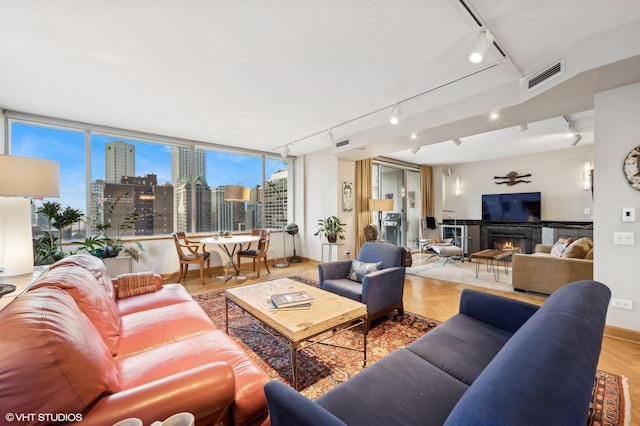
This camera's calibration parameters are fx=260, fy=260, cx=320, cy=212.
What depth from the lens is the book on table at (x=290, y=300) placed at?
1977mm

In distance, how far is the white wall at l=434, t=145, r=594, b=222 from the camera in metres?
5.80

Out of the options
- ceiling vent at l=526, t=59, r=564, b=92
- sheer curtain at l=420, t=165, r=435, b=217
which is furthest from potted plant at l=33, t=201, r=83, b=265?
sheer curtain at l=420, t=165, r=435, b=217

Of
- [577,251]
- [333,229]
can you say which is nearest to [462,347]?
[577,251]

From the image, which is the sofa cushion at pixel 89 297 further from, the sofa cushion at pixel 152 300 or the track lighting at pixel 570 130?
the track lighting at pixel 570 130

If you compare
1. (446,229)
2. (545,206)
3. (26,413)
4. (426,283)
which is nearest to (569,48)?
(426,283)

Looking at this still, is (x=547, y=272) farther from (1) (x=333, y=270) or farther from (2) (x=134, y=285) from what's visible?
(2) (x=134, y=285)

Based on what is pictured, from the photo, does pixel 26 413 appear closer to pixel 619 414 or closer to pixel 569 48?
pixel 619 414

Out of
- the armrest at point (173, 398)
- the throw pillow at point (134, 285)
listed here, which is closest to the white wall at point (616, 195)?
the armrest at point (173, 398)

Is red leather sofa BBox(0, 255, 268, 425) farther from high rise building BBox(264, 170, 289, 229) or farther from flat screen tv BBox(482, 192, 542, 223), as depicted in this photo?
flat screen tv BBox(482, 192, 542, 223)

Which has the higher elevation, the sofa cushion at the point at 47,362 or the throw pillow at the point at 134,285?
the sofa cushion at the point at 47,362

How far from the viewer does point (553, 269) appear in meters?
3.67

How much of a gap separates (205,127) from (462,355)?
4.57m

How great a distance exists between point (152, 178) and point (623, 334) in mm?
6695

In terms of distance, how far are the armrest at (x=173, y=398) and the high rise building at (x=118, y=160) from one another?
15.3 feet
